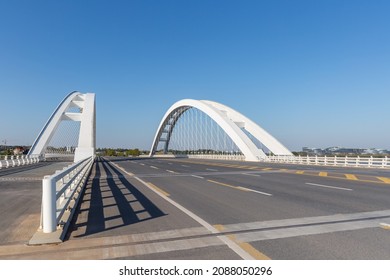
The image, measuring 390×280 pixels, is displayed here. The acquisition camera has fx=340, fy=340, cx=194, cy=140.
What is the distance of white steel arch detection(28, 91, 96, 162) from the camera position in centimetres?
4441

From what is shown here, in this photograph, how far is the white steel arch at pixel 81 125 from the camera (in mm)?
44406

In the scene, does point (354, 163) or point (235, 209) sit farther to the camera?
point (354, 163)

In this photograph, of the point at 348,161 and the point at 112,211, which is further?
the point at 348,161

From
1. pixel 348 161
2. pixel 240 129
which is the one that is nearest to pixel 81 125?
pixel 240 129

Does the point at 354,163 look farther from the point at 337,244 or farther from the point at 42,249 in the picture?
the point at 42,249

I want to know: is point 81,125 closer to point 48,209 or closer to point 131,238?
point 48,209

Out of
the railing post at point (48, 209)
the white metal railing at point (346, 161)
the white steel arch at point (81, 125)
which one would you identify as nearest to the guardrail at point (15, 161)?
the white steel arch at point (81, 125)

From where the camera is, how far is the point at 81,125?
48688 mm

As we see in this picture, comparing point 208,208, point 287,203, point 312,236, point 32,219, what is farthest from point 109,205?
point 312,236

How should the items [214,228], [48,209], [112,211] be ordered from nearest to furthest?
1. [48,209]
2. [214,228]
3. [112,211]

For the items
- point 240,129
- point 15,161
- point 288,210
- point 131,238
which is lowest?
point 131,238

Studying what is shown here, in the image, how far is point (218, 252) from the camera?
513cm

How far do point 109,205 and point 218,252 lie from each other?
547 centimetres

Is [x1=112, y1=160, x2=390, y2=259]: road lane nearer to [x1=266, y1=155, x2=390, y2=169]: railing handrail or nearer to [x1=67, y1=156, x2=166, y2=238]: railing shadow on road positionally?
[x1=67, y1=156, x2=166, y2=238]: railing shadow on road
